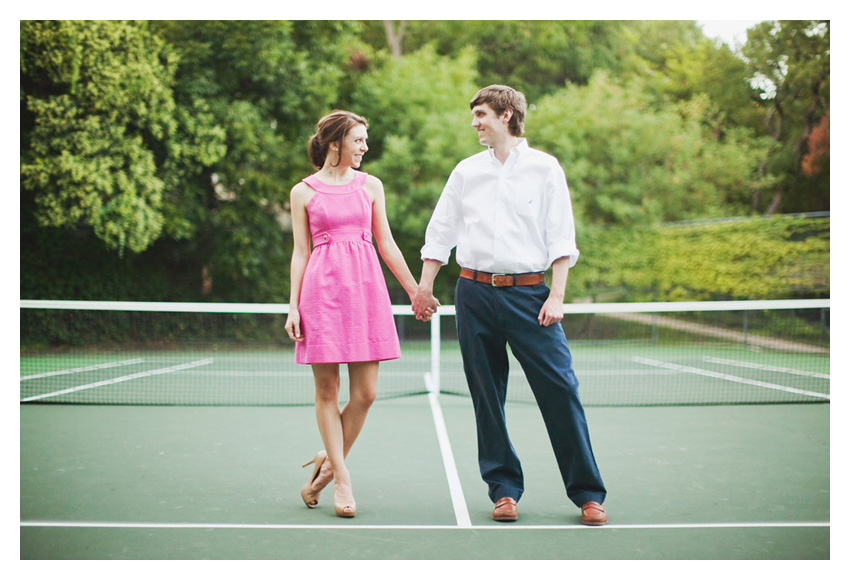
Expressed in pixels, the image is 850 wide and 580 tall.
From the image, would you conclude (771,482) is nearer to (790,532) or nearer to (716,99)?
(790,532)

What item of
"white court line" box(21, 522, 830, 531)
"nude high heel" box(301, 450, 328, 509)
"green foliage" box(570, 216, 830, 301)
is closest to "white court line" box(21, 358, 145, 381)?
"white court line" box(21, 522, 830, 531)

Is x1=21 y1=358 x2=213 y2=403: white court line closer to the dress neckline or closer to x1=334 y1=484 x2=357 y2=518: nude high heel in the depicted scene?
x1=334 y1=484 x2=357 y2=518: nude high heel

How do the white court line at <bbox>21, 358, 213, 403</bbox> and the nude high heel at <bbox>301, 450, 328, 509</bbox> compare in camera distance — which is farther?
the white court line at <bbox>21, 358, 213, 403</bbox>

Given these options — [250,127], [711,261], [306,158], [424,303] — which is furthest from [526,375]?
[711,261]

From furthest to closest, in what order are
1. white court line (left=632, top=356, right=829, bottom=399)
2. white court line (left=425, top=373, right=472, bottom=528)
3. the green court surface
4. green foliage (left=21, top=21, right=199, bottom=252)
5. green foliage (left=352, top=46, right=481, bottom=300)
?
green foliage (left=352, top=46, right=481, bottom=300) → green foliage (left=21, top=21, right=199, bottom=252) → white court line (left=632, top=356, right=829, bottom=399) → white court line (left=425, top=373, right=472, bottom=528) → the green court surface

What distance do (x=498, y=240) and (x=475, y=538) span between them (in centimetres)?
127

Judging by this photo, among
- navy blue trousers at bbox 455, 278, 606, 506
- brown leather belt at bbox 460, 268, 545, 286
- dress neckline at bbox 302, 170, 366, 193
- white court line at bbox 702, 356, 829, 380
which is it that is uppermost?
dress neckline at bbox 302, 170, 366, 193

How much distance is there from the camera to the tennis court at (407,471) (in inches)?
132

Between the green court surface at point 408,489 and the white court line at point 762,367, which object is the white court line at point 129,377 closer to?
the green court surface at point 408,489

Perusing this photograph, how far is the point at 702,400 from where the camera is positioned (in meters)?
8.12

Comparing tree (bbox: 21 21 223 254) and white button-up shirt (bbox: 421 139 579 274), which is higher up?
tree (bbox: 21 21 223 254)

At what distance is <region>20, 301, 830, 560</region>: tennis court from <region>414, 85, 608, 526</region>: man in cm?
37

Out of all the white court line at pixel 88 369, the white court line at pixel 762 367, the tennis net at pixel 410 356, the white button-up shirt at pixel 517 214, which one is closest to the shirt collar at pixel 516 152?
the white button-up shirt at pixel 517 214

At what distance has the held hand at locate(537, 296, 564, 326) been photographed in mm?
3512
